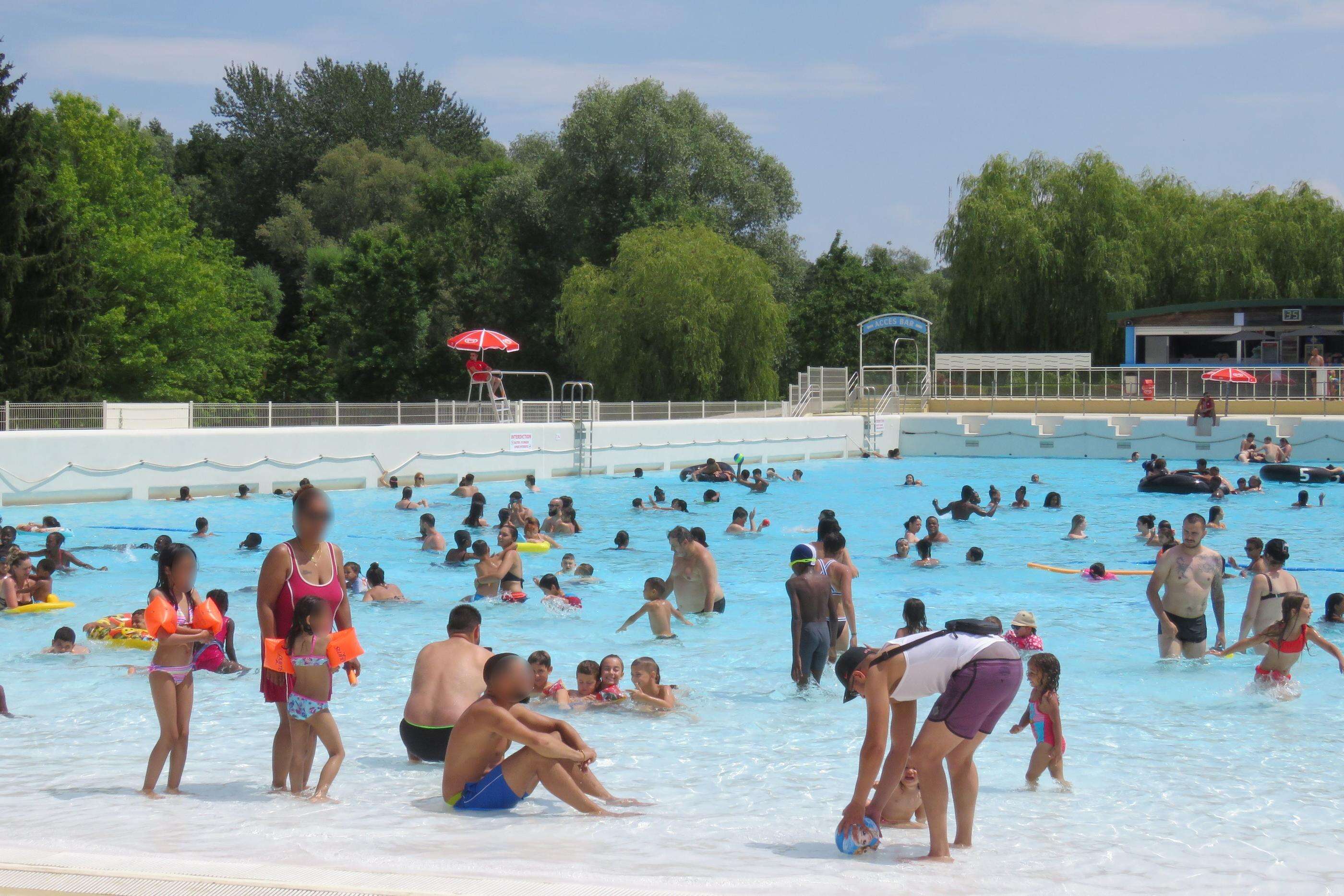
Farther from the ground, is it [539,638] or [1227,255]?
[1227,255]

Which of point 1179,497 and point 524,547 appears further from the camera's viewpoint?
point 1179,497

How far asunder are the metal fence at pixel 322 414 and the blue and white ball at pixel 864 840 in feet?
73.2

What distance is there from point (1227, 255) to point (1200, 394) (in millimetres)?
13755

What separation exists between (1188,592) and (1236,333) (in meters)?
41.0

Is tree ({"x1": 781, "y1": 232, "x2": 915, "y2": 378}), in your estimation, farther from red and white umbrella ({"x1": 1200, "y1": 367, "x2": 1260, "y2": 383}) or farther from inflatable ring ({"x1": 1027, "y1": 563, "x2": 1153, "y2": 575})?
inflatable ring ({"x1": 1027, "y1": 563, "x2": 1153, "y2": 575})

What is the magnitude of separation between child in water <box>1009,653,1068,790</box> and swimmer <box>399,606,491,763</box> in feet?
11.4

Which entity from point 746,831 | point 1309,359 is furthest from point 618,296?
point 746,831

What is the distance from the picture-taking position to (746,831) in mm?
6844

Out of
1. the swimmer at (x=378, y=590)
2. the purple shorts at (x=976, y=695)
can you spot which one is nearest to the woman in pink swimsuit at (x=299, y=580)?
the purple shorts at (x=976, y=695)

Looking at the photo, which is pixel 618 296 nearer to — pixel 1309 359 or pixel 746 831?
pixel 1309 359

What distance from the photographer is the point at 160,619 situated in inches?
248

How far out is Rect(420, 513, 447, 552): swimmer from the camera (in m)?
19.5

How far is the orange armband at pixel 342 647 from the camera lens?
6.20m

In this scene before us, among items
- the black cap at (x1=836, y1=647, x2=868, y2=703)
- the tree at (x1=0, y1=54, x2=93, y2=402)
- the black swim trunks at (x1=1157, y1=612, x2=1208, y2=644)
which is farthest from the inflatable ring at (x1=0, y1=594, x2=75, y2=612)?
the tree at (x1=0, y1=54, x2=93, y2=402)
